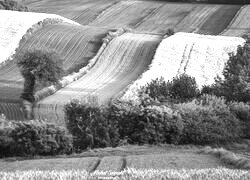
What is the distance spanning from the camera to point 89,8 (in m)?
97.4

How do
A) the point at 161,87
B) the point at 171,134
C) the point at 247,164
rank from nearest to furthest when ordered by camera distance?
the point at 247,164 → the point at 171,134 → the point at 161,87

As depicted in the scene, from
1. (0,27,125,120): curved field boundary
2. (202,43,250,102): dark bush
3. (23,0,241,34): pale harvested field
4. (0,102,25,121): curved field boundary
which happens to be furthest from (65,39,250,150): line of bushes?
(23,0,241,34): pale harvested field

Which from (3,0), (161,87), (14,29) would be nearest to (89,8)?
(3,0)

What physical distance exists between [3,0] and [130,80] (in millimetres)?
42373

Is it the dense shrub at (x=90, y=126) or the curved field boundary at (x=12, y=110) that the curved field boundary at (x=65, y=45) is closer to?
the curved field boundary at (x=12, y=110)

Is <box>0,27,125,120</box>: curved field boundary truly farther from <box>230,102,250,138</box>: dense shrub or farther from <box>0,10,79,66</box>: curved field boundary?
<box>230,102,250,138</box>: dense shrub

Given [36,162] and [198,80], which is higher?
[198,80]

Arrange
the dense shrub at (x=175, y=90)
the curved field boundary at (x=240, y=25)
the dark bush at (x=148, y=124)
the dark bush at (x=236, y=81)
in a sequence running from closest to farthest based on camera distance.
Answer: the dark bush at (x=148, y=124), the dark bush at (x=236, y=81), the dense shrub at (x=175, y=90), the curved field boundary at (x=240, y=25)

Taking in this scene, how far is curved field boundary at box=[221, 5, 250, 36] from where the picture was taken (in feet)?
252

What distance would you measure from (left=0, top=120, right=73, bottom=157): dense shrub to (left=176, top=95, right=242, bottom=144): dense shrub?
22.6ft

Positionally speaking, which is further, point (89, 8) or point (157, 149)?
point (89, 8)

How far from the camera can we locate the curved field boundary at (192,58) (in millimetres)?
56125

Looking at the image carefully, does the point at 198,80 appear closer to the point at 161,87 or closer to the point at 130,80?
the point at 130,80

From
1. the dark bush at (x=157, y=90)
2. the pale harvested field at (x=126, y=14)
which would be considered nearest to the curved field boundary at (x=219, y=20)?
the pale harvested field at (x=126, y=14)
